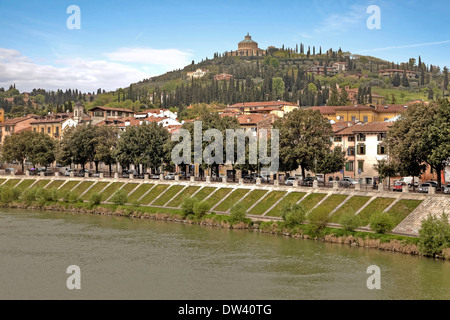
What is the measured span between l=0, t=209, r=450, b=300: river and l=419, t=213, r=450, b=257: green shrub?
3.53ft

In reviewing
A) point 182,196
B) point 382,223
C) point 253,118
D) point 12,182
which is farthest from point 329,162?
point 12,182

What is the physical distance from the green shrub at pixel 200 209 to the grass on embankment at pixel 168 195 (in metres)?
10.2

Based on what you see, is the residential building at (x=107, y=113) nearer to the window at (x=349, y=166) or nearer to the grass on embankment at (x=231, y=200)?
the window at (x=349, y=166)

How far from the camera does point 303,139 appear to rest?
72.2 meters

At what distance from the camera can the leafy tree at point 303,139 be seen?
232 ft

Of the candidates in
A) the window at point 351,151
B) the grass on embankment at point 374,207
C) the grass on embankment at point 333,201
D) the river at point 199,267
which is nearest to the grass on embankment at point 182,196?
the river at point 199,267

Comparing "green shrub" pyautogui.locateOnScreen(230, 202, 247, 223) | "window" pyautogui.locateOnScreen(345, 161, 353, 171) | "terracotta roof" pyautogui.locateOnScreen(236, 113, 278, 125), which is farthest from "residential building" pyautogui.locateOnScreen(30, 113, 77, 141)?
"green shrub" pyautogui.locateOnScreen(230, 202, 247, 223)

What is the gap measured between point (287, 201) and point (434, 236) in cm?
2068

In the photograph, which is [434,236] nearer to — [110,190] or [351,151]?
[351,151]
